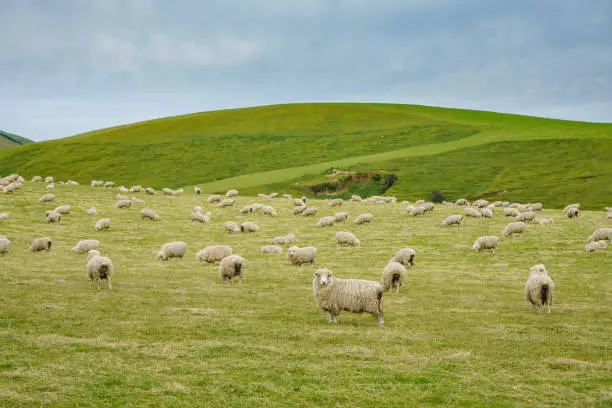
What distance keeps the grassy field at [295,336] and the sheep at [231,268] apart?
606 mm

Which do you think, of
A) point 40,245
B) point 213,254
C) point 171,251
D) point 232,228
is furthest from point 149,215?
point 213,254

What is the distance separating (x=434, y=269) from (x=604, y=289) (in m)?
7.44

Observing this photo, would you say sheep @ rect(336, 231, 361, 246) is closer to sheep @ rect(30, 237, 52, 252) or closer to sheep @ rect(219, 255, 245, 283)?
sheep @ rect(219, 255, 245, 283)

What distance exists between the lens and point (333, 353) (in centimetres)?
1412

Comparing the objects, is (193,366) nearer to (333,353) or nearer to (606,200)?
(333,353)

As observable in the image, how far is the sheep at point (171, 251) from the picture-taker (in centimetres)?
3012

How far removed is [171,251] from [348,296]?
14954mm

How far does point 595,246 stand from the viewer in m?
31.6

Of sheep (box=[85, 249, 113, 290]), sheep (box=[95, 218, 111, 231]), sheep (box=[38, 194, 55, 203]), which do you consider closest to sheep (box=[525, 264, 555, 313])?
sheep (box=[85, 249, 113, 290])

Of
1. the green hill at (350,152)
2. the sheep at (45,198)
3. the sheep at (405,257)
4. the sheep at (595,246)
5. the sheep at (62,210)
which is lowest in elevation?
the sheep at (405,257)

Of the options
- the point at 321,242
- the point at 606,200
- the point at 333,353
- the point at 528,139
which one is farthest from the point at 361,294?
the point at 528,139

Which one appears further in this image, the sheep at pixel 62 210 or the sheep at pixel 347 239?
the sheep at pixel 62 210

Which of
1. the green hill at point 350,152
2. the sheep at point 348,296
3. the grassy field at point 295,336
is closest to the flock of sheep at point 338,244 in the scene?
the sheep at point 348,296

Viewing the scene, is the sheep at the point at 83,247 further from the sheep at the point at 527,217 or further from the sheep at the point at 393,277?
the sheep at the point at 527,217
